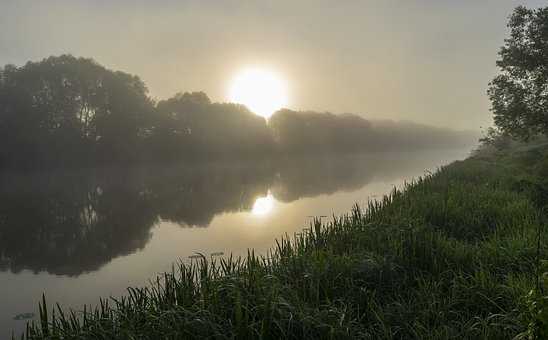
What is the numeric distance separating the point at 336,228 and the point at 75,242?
1547 centimetres

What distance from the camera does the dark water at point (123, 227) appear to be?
13.6m

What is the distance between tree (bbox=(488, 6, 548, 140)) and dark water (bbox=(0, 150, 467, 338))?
1209 centimetres

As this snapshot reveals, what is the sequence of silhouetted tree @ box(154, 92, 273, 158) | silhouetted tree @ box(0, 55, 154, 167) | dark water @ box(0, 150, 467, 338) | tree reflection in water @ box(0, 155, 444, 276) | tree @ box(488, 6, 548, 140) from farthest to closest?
silhouetted tree @ box(154, 92, 273, 158)
silhouetted tree @ box(0, 55, 154, 167)
tree @ box(488, 6, 548, 140)
tree reflection in water @ box(0, 155, 444, 276)
dark water @ box(0, 150, 467, 338)

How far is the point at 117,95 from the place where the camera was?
65.9 meters

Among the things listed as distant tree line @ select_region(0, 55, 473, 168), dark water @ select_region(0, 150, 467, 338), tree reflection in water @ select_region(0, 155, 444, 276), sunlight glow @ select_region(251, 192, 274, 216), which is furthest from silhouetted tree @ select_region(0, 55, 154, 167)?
sunlight glow @ select_region(251, 192, 274, 216)

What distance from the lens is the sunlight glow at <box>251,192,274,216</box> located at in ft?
86.4

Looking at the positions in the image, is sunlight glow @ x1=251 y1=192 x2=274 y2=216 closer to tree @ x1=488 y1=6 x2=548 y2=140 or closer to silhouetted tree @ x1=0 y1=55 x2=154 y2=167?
tree @ x1=488 y1=6 x2=548 y2=140

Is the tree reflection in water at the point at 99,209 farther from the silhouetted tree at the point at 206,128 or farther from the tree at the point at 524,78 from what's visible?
the silhouetted tree at the point at 206,128

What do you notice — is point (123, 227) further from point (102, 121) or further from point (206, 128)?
point (206, 128)

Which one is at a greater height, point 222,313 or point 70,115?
point 70,115

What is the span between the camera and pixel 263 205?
29531 millimetres

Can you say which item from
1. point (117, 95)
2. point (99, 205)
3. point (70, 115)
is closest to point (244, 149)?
point (117, 95)

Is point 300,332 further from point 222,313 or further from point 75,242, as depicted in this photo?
point 75,242

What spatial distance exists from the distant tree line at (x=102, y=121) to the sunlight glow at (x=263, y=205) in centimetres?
4222
